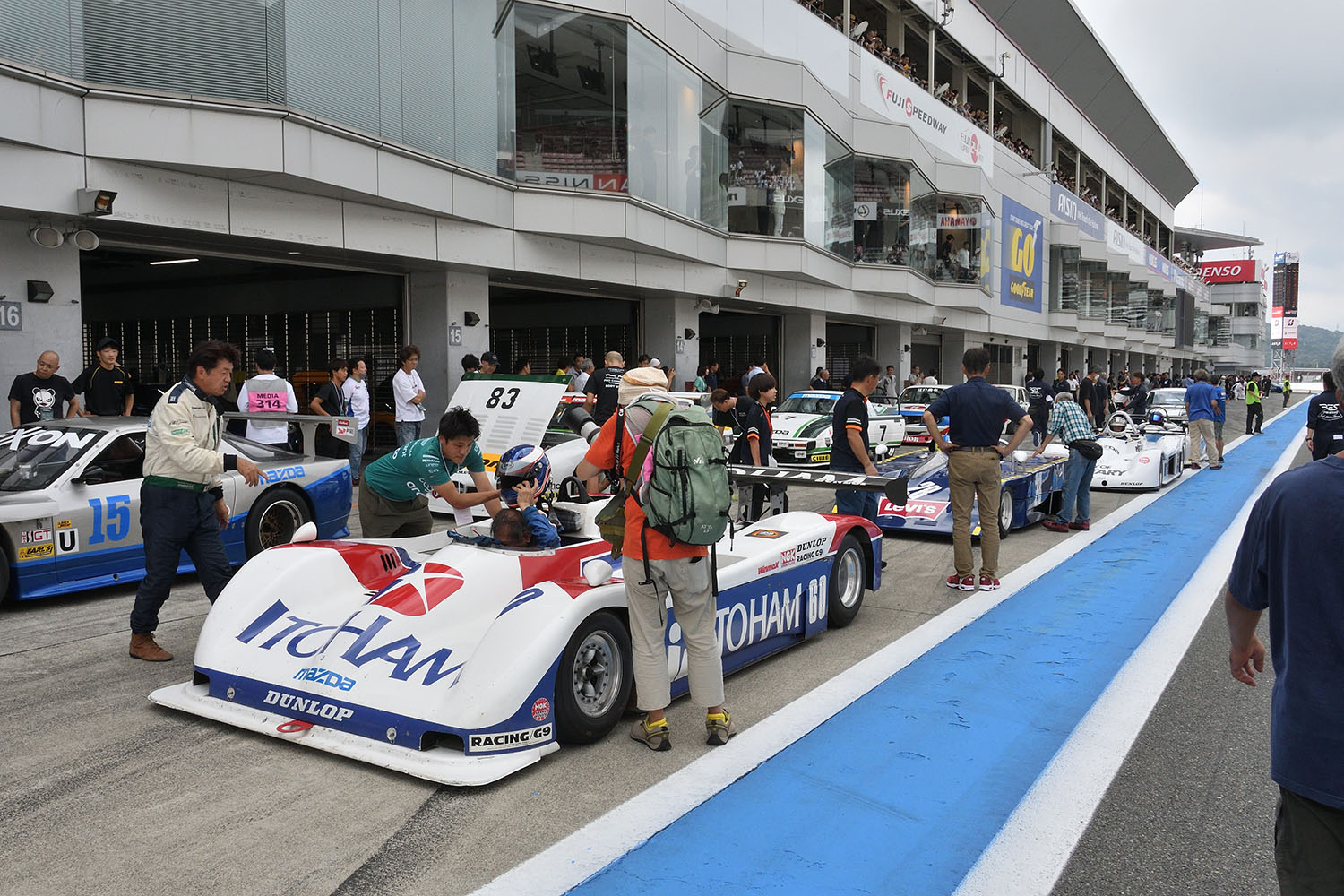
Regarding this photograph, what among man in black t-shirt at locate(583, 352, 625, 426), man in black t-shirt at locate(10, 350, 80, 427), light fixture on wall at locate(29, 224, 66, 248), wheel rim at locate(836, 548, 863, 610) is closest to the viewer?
wheel rim at locate(836, 548, 863, 610)

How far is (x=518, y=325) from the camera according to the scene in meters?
27.6

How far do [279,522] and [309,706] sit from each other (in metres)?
4.47

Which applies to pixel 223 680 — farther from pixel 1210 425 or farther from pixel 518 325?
pixel 518 325

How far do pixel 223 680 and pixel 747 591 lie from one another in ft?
8.82

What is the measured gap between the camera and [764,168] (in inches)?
873

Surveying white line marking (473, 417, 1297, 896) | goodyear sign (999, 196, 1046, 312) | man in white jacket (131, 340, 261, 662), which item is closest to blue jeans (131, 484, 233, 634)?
man in white jacket (131, 340, 261, 662)

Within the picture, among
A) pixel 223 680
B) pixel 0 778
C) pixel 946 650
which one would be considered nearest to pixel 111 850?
pixel 0 778

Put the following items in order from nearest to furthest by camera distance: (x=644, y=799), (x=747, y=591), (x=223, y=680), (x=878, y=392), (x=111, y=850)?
(x=111, y=850) < (x=644, y=799) < (x=223, y=680) < (x=747, y=591) < (x=878, y=392)

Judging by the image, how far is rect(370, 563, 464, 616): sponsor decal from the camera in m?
4.81

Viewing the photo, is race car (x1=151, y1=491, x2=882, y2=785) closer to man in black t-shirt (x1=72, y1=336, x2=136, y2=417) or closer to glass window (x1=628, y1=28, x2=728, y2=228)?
man in black t-shirt (x1=72, y1=336, x2=136, y2=417)

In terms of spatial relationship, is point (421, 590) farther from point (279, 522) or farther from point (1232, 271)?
point (1232, 271)

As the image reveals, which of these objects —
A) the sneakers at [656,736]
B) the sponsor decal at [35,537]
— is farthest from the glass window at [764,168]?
the sneakers at [656,736]

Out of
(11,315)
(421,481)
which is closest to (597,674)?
(421,481)

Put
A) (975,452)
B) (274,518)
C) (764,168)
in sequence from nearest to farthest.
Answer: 1. (975,452)
2. (274,518)
3. (764,168)
